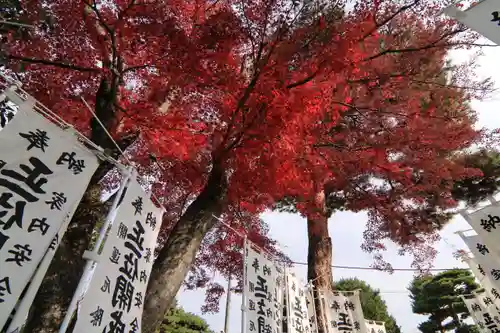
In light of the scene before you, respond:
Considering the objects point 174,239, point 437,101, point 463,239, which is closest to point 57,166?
point 174,239

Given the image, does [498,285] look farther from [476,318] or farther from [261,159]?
[476,318]

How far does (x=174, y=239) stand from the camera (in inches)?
208

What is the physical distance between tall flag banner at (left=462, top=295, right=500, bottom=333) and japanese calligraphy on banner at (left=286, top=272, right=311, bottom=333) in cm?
612

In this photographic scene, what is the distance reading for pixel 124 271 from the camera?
373cm

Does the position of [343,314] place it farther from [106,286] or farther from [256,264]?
[106,286]

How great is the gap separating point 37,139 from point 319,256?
7.50 metres

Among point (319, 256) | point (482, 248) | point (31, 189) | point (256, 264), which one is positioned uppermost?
point (319, 256)

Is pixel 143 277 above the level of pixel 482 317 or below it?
below

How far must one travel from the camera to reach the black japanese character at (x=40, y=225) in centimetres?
283

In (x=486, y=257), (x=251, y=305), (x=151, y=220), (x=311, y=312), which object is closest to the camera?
(x=151, y=220)

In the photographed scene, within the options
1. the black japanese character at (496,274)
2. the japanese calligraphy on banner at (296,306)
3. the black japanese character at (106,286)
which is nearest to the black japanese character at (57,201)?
the black japanese character at (106,286)

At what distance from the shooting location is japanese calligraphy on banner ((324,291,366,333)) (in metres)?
8.04

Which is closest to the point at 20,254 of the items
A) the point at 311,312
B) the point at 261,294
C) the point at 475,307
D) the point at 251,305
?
the point at 251,305

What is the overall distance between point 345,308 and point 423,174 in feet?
18.9
